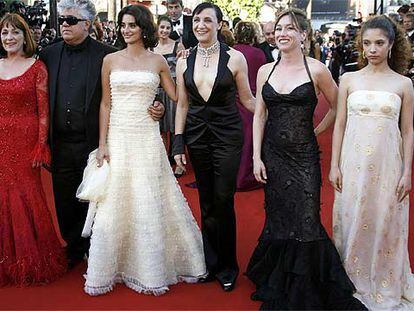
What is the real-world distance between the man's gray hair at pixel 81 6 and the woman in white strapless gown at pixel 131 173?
302 millimetres

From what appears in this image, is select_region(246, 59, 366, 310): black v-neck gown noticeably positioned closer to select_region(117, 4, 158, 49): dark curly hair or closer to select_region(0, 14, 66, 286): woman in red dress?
select_region(117, 4, 158, 49): dark curly hair

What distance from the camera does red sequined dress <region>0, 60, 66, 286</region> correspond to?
3.89 meters

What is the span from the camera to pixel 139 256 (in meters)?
3.80

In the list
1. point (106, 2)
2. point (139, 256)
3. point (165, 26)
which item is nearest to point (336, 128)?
point (139, 256)

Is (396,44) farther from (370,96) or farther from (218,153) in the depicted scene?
(218,153)

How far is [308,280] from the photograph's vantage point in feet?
11.4

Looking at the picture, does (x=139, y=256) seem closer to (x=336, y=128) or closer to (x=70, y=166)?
(x=70, y=166)

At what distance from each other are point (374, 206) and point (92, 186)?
5.78 feet

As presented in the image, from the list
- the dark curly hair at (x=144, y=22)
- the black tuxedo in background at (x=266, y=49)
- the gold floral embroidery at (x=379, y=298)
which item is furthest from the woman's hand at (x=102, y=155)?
the black tuxedo in background at (x=266, y=49)

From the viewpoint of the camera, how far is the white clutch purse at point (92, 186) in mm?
3748

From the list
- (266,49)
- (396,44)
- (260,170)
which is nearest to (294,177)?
(260,170)

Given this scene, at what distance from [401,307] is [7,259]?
2.57 meters

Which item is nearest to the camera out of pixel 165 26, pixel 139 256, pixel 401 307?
pixel 401 307

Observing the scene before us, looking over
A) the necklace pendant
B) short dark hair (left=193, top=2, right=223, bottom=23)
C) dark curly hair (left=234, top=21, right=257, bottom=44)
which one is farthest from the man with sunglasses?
dark curly hair (left=234, top=21, right=257, bottom=44)
